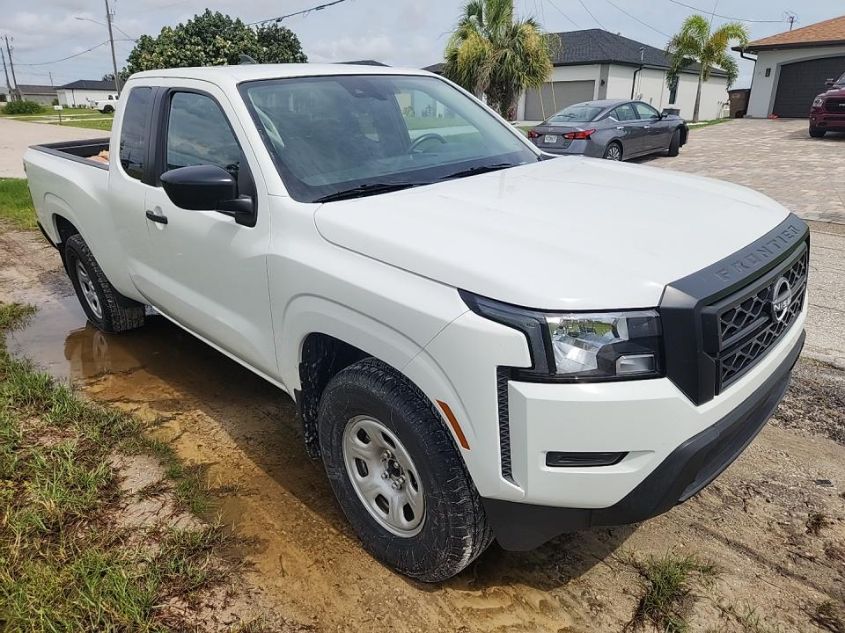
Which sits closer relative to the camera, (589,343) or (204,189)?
(589,343)

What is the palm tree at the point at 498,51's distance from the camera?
23250 millimetres

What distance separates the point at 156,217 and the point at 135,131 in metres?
0.74

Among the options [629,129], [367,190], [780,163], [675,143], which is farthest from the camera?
[675,143]

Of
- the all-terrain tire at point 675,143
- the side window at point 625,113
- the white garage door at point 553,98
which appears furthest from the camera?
the white garage door at point 553,98

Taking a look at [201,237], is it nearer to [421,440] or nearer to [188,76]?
[188,76]

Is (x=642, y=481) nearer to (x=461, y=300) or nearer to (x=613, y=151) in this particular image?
(x=461, y=300)

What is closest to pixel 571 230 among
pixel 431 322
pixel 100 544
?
pixel 431 322

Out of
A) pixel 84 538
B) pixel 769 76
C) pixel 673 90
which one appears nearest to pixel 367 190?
pixel 84 538

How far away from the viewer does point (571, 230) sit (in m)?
2.11

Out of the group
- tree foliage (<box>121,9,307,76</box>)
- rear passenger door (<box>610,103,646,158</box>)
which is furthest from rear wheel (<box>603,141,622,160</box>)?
tree foliage (<box>121,9,307,76</box>)

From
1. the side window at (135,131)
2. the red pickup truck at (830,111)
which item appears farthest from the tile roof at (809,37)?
the side window at (135,131)

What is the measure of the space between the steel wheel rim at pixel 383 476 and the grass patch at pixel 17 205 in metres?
8.35

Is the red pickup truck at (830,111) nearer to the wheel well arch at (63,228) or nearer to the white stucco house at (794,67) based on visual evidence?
the white stucco house at (794,67)

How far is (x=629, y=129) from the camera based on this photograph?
43.4 ft
